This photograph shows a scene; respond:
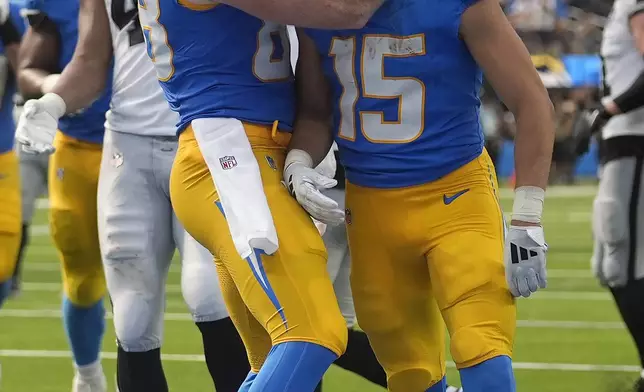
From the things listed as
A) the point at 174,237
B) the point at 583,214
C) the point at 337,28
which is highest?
the point at 337,28

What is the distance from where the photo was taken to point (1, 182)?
4.51 metres

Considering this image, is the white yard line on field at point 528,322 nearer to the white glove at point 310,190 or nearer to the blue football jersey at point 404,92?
the blue football jersey at point 404,92

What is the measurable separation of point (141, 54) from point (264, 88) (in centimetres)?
90

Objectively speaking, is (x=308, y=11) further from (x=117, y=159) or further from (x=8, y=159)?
(x=8, y=159)

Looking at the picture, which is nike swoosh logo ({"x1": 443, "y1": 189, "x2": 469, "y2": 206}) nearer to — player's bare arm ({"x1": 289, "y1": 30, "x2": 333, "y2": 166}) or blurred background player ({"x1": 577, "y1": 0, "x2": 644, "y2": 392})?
player's bare arm ({"x1": 289, "y1": 30, "x2": 333, "y2": 166})

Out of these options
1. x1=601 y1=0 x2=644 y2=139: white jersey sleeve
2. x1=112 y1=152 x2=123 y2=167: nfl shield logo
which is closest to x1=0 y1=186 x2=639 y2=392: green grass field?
x1=601 y1=0 x2=644 y2=139: white jersey sleeve

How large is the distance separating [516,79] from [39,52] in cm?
207

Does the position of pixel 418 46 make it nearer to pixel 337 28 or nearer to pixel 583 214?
pixel 337 28

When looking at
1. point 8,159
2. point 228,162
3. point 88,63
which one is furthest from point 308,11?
point 8,159

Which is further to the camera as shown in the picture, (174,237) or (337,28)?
(174,237)

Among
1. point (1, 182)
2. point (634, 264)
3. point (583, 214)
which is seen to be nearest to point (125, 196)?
point (1, 182)

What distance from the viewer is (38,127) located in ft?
10.3

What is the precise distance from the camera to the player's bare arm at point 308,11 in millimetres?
2752

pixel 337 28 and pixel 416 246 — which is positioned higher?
pixel 337 28
